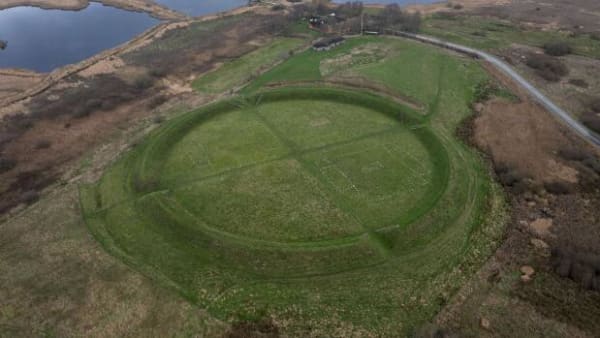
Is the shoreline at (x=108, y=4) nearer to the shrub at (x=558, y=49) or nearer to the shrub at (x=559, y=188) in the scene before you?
the shrub at (x=558, y=49)

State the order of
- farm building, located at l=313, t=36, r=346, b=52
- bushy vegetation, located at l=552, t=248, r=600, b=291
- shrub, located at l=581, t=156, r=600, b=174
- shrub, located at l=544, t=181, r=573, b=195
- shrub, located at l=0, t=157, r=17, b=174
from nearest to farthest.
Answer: bushy vegetation, located at l=552, t=248, r=600, b=291, shrub, located at l=544, t=181, r=573, b=195, shrub, located at l=581, t=156, r=600, b=174, shrub, located at l=0, t=157, r=17, b=174, farm building, located at l=313, t=36, r=346, b=52

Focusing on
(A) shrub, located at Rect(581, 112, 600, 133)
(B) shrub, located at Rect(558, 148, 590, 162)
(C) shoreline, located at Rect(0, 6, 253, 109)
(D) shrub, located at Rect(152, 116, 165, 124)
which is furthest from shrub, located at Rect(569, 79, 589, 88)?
(C) shoreline, located at Rect(0, 6, 253, 109)

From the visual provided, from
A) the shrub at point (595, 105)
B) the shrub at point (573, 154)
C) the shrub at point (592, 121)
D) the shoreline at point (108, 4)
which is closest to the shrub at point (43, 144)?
the shrub at point (573, 154)

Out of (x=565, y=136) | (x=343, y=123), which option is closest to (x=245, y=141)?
(x=343, y=123)

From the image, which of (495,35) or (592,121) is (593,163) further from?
(495,35)

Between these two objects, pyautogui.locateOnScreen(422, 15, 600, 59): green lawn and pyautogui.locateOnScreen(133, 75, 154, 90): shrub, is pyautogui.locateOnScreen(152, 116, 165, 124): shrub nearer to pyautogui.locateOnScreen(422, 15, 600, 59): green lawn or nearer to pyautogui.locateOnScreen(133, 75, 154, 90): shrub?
pyautogui.locateOnScreen(133, 75, 154, 90): shrub

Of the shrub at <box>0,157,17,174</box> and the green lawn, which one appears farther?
the green lawn

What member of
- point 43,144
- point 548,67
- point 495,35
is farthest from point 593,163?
point 43,144
